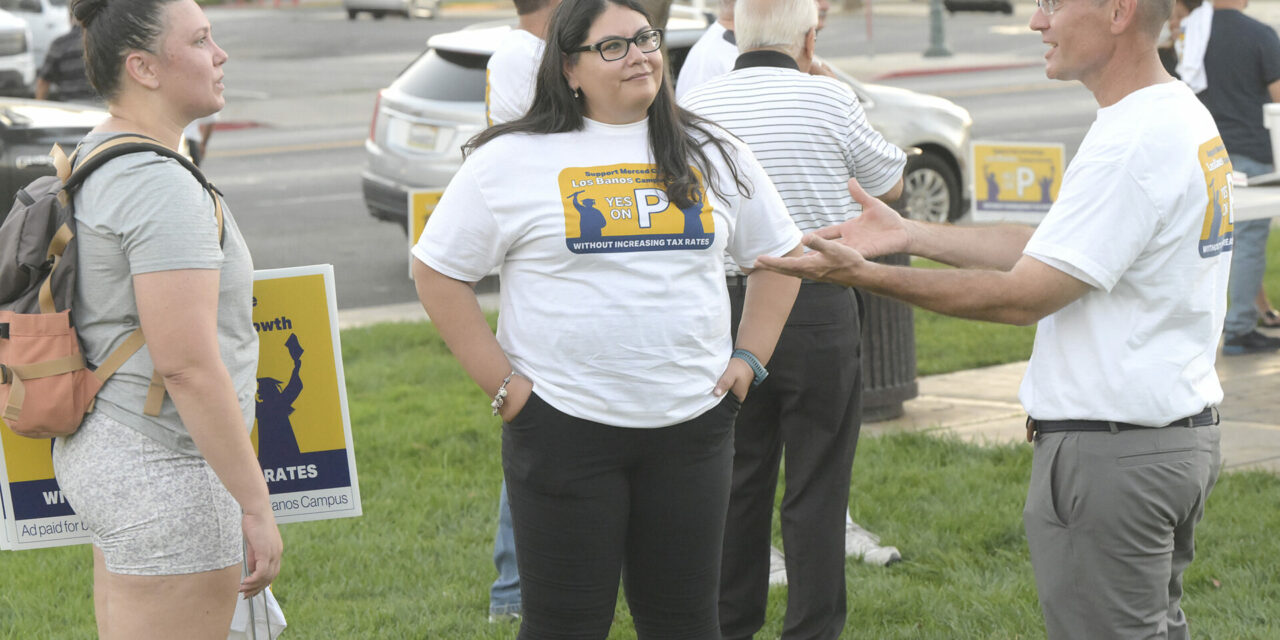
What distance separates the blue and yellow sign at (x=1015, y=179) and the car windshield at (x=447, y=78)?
156 inches

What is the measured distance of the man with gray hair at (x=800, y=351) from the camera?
4043 millimetres

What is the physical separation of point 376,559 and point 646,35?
8.84 feet

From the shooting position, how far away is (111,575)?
2736 millimetres

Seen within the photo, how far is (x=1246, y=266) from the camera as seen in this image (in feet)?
25.7

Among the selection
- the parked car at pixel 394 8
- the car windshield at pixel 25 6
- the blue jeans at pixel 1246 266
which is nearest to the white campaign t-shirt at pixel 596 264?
the blue jeans at pixel 1246 266

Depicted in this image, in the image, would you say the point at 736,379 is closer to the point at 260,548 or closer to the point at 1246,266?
the point at 260,548

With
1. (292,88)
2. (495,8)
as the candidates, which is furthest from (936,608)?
(495,8)

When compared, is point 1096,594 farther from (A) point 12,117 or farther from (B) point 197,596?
(A) point 12,117

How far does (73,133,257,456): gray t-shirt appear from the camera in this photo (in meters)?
2.58

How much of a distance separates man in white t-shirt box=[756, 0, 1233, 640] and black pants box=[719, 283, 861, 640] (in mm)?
1110

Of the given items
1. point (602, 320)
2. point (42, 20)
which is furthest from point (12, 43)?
point (602, 320)

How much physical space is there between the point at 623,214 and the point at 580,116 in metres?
0.28

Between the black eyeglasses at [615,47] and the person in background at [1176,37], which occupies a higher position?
the black eyeglasses at [615,47]

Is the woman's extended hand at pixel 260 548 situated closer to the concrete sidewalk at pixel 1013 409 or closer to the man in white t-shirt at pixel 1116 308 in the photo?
the man in white t-shirt at pixel 1116 308
